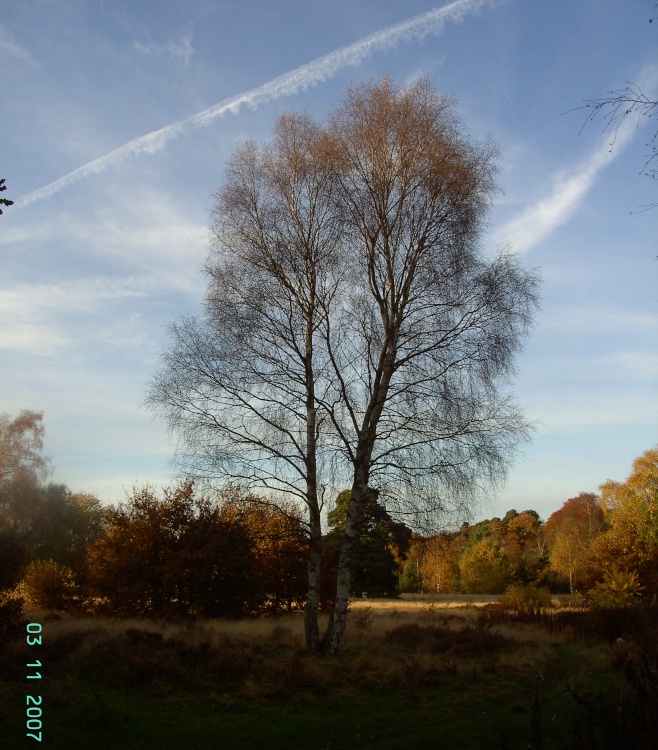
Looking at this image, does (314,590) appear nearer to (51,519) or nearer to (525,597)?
(525,597)

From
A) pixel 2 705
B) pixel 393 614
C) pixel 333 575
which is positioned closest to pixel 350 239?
pixel 2 705

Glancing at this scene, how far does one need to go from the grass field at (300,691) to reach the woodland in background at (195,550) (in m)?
2.08

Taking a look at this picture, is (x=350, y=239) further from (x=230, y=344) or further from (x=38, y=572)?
(x=38, y=572)

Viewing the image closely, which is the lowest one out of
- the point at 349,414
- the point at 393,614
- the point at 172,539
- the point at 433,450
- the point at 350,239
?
the point at 393,614

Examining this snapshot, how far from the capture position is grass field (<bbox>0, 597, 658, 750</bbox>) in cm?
675

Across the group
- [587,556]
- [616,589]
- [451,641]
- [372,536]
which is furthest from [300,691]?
[587,556]

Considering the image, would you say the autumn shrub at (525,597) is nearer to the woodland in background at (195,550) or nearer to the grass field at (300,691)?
the woodland in background at (195,550)

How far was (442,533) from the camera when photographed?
1106 centimetres

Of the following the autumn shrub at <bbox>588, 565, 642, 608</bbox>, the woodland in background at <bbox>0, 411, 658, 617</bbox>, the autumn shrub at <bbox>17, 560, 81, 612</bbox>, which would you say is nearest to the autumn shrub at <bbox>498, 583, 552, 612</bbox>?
the woodland in background at <bbox>0, 411, 658, 617</bbox>

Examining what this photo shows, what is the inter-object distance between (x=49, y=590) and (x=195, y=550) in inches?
294

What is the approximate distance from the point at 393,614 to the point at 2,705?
62.6 feet

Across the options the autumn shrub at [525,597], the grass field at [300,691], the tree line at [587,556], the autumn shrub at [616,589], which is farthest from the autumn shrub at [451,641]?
the autumn shrub at [525,597]

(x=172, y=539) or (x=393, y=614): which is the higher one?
(x=172, y=539)

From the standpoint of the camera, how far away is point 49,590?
2195cm
